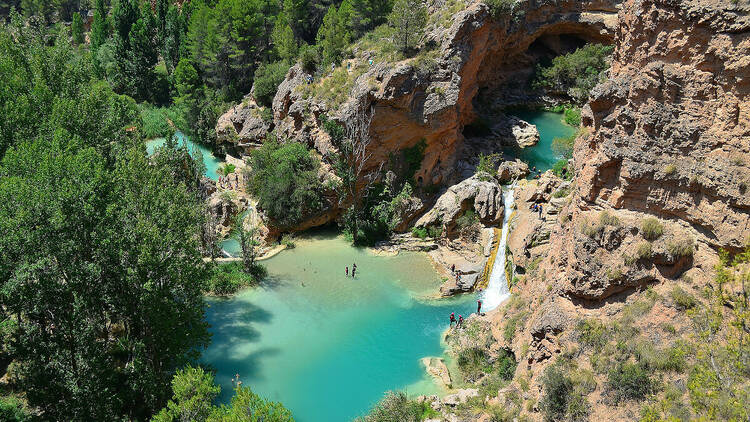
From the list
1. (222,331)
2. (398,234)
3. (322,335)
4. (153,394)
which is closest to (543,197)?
(398,234)

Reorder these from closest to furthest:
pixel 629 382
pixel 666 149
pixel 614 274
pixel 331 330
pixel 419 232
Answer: pixel 629 382 < pixel 666 149 < pixel 614 274 < pixel 331 330 < pixel 419 232

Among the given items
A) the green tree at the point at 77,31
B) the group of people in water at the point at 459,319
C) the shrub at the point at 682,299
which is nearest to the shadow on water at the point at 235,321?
the group of people in water at the point at 459,319

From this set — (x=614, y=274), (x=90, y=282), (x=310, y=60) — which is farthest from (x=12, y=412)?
(x=310, y=60)

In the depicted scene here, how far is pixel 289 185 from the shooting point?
1651 inches

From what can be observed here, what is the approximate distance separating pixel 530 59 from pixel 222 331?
48.2m

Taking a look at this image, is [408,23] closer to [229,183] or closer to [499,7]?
[499,7]

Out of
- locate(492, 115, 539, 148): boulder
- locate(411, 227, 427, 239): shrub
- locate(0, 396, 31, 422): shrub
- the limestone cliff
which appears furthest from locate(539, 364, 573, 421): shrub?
locate(492, 115, 539, 148): boulder

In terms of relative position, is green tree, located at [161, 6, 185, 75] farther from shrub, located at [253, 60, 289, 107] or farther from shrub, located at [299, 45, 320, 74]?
shrub, located at [299, 45, 320, 74]

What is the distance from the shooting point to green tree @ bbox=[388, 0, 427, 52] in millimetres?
41844

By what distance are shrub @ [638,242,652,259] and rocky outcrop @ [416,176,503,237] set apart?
62.0 ft

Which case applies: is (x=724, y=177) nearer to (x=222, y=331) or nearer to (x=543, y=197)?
(x=543, y=197)

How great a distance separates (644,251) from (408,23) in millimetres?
27900

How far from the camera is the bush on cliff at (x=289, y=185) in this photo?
41.9 metres

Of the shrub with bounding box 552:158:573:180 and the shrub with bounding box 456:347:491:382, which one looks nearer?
the shrub with bounding box 456:347:491:382
